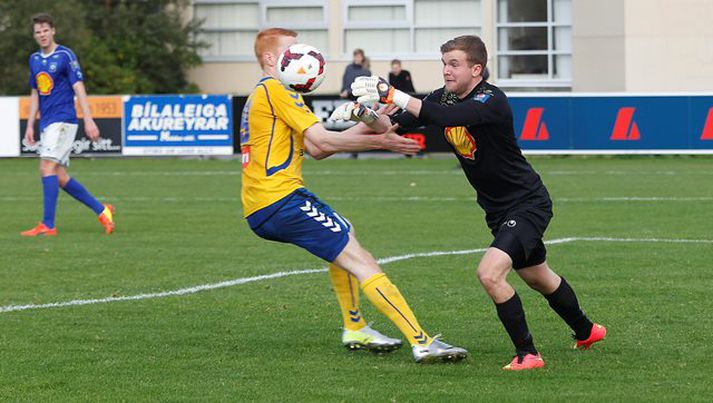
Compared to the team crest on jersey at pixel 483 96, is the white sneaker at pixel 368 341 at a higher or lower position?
lower

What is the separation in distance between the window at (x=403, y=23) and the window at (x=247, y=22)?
86 cm

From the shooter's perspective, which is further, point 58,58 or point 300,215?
point 58,58

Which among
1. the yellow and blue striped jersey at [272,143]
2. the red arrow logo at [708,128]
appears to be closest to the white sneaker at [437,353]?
the yellow and blue striped jersey at [272,143]

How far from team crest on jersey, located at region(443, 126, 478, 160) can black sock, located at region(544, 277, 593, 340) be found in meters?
0.96

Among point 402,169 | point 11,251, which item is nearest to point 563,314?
point 11,251

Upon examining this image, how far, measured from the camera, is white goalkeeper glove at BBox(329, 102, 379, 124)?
23.8 feet

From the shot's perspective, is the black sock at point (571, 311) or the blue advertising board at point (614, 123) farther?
the blue advertising board at point (614, 123)

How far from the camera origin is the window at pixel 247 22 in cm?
4025

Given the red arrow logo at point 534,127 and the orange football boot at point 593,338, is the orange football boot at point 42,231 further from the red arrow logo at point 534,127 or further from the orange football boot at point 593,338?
the red arrow logo at point 534,127

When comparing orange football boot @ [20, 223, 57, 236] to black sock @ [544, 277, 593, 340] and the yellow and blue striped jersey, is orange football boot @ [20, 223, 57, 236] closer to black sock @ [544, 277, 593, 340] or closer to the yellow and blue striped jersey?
the yellow and blue striped jersey

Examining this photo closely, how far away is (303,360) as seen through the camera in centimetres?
762

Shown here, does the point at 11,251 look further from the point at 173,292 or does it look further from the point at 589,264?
the point at 589,264

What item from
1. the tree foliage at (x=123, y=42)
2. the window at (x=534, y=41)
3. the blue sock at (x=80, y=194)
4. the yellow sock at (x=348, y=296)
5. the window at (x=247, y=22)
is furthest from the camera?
the window at (x=247, y=22)

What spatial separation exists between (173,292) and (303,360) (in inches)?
113
